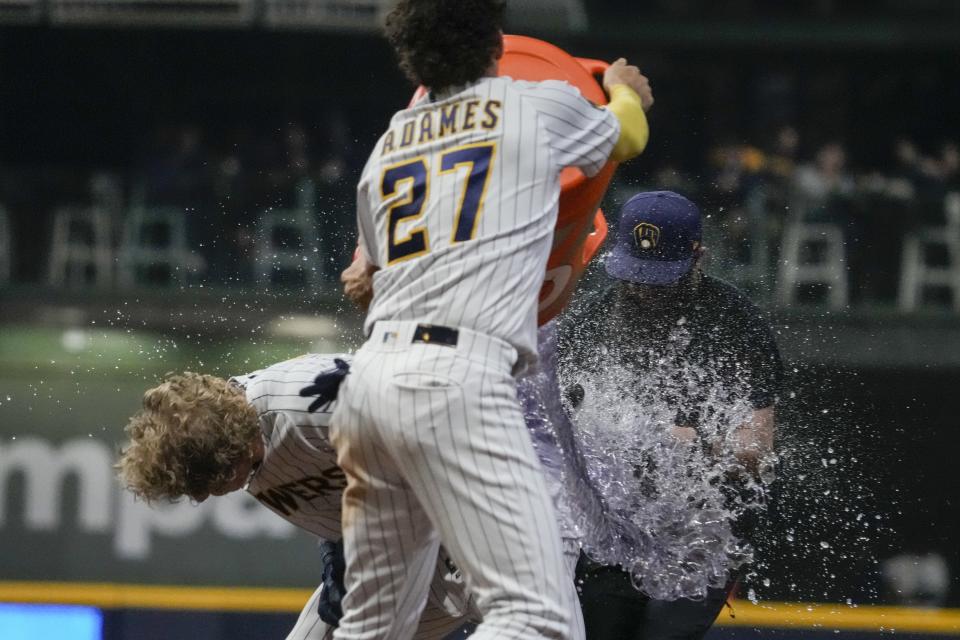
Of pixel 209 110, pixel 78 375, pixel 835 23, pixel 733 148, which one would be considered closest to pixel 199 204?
pixel 78 375

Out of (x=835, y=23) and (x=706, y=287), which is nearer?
(x=706, y=287)

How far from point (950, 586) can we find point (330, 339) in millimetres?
3693

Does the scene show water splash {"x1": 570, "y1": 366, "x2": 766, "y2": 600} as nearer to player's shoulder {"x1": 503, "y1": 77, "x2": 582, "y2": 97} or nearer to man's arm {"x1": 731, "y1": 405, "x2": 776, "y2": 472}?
man's arm {"x1": 731, "y1": 405, "x2": 776, "y2": 472}

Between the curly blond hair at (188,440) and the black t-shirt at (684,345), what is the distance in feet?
4.63

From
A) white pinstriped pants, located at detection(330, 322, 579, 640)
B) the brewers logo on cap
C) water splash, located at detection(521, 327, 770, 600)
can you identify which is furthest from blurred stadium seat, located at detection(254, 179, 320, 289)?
white pinstriped pants, located at detection(330, 322, 579, 640)

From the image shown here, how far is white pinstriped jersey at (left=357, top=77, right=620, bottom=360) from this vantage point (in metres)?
2.93

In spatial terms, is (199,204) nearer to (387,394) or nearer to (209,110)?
(209,110)

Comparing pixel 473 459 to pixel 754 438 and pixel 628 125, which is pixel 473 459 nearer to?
pixel 628 125

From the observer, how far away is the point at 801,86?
41.5ft

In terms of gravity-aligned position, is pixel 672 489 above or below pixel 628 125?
below

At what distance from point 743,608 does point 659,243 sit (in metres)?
2.23

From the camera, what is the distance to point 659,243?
4.07 meters

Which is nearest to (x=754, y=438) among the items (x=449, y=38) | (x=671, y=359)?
(x=671, y=359)

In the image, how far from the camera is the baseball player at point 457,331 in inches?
112
